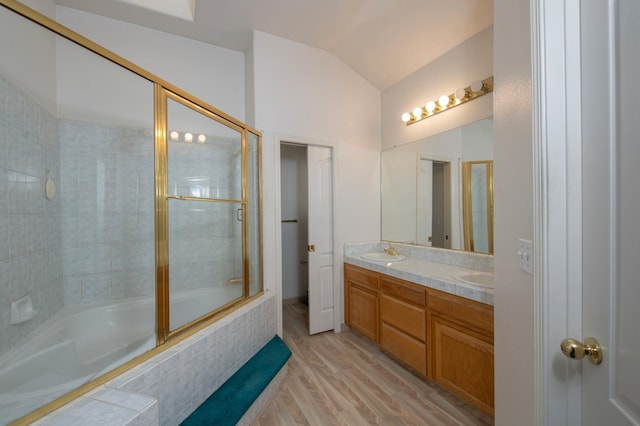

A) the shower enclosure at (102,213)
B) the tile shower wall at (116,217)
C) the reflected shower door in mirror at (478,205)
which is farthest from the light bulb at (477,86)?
the tile shower wall at (116,217)

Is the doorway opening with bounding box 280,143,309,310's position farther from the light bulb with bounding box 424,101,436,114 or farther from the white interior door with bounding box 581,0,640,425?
the white interior door with bounding box 581,0,640,425

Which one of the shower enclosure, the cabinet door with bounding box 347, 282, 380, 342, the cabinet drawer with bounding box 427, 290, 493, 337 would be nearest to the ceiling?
the shower enclosure

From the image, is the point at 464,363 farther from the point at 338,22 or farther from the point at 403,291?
the point at 338,22

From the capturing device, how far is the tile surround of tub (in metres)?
0.89

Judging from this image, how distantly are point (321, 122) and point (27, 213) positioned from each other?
2.31m

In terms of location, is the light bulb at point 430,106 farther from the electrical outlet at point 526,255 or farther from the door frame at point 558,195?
the electrical outlet at point 526,255

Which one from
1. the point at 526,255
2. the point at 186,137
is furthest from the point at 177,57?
the point at 526,255

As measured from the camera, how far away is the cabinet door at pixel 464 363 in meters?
1.49

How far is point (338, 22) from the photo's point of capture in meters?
2.30

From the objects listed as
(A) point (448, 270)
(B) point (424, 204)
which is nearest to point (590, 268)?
(A) point (448, 270)

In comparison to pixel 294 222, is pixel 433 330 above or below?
below

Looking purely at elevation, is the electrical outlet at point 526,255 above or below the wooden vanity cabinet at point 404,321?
above

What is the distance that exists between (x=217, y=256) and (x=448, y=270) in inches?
78.9

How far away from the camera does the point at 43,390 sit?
1.08 meters
